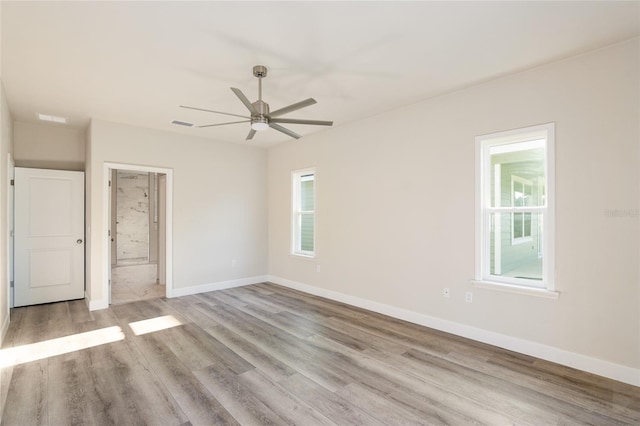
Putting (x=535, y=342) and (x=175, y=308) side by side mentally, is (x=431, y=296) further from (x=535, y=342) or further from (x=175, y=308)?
(x=175, y=308)

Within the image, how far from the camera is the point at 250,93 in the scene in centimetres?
363

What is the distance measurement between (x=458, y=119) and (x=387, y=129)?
3.20 feet

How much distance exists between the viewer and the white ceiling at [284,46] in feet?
7.30

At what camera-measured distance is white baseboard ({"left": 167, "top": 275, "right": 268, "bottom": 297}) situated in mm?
5330

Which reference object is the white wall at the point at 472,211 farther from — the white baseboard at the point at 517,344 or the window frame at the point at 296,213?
the window frame at the point at 296,213

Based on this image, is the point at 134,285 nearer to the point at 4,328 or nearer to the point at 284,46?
the point at 4,328

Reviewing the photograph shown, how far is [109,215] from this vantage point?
4.79 meters

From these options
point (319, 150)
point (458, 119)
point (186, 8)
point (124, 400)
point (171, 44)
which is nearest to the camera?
point (186, 8)

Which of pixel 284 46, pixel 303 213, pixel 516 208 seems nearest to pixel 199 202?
pixel 303 213

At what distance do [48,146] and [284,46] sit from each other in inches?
183

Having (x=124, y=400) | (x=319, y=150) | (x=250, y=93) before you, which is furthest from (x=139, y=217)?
(x=124, y=400)

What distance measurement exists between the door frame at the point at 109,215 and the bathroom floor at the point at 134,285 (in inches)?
15.2

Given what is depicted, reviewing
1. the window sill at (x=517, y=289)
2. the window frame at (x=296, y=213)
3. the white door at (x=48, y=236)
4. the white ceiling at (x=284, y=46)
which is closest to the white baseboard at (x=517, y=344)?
the window sill at (x=517, y=289)

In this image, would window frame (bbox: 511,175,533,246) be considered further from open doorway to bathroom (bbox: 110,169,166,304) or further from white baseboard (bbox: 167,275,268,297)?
open doorway to bathroom (bbox: 110,169,166,304)
